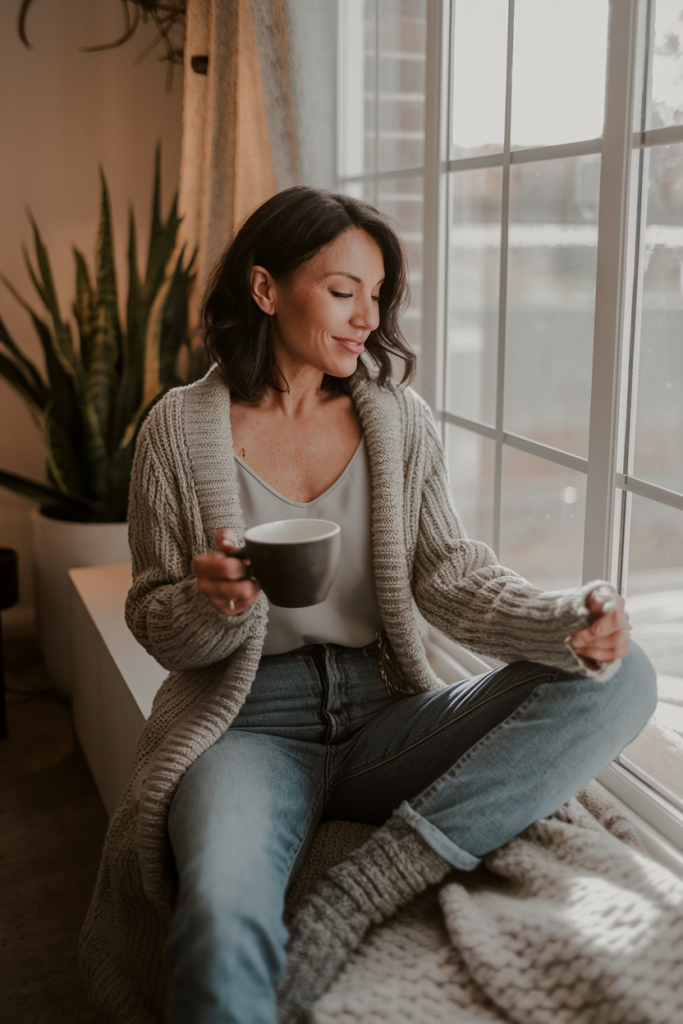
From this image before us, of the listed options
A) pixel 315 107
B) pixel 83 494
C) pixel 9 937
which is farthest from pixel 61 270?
pixel 9 937

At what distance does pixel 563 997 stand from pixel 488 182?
1.44 metres

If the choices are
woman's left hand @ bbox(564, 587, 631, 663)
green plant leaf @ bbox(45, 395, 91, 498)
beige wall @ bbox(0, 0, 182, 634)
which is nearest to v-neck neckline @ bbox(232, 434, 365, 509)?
woman's left hand @ bbox(564, 587, 631, 663)

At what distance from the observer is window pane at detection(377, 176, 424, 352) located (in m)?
2.12

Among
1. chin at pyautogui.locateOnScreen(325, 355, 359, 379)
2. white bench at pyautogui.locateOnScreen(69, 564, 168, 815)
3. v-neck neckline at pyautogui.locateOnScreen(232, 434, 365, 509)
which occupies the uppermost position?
chin at pyautogui.locateOnScreen(325, 355, 359, 379)

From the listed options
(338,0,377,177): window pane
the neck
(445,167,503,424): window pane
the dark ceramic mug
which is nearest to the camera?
the dark ceramic mug

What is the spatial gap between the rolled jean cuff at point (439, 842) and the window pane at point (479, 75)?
1.24 metres

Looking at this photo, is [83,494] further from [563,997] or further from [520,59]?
[563,997]

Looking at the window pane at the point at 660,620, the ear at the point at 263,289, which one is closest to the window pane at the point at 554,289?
the window pane at the point at 660,620

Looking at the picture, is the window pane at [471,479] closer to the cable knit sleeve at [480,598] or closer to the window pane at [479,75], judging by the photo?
the cable knit sleeve at [480,598]

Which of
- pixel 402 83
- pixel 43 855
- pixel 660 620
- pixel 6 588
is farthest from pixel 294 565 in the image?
pixel 6 588

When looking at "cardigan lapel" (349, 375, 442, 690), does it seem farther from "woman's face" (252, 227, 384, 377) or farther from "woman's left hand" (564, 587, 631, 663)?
"woman's left hand" (564, 587, 631, 663)

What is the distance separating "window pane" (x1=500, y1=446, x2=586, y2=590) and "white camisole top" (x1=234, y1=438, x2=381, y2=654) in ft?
1.28

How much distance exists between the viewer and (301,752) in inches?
52.1

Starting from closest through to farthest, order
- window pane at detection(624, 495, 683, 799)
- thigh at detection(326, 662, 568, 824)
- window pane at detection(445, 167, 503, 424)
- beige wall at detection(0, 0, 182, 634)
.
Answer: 1. thigh at detection(326, 662, 568, 824)
2. window pane at detection(624, 495, 683, 799)
3. window pane at detection(445, 167, 503, 424)
4. beige wall at detection(0, 0, 182, 634)
